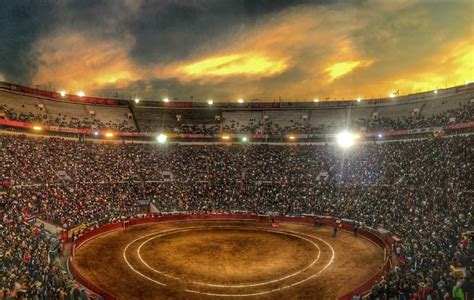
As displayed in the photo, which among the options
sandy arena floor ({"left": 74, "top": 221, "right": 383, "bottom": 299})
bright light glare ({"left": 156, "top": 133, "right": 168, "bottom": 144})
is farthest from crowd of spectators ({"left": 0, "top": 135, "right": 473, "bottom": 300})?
sandy arena floor ({"left": 74, "top": 221, "right": 383, "bottom": 299})

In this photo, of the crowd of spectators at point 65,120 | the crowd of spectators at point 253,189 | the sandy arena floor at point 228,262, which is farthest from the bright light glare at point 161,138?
A: the sandy arena floor at point 228,262

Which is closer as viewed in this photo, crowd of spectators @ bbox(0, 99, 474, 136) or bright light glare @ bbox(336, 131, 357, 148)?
crowd of spectators @ bbox(0, 99, 474, 136)

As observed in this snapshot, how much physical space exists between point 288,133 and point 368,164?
1971cm

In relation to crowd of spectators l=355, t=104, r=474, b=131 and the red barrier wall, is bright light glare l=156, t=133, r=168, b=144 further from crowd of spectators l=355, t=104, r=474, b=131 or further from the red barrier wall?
crowd of spectators l=355, t=104, r=474, b=131

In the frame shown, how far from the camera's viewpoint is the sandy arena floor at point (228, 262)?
909 inches

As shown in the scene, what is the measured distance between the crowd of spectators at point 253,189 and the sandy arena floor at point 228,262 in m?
3.56

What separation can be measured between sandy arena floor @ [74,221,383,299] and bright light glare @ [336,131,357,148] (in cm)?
2581

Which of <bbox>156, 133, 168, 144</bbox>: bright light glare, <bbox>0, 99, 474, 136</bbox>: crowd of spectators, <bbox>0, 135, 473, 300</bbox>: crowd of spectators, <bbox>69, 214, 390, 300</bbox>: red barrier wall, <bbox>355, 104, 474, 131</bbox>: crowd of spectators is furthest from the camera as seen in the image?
<bbox>156, 133, 168, 144</bbox>: bright light glare

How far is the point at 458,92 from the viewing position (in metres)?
58.3

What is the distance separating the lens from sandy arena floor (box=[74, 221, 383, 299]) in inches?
909

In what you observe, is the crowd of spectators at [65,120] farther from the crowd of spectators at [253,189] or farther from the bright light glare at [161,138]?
the bright light glare at [161,138]

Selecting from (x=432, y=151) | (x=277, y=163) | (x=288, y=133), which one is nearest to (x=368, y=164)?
(x=432, y=151)

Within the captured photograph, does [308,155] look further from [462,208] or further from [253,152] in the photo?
[462,208]

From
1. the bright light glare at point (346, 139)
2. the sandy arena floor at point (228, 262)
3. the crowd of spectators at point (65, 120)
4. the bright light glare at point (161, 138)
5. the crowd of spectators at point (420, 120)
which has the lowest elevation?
the sandy arena floor at point (228, 262)
